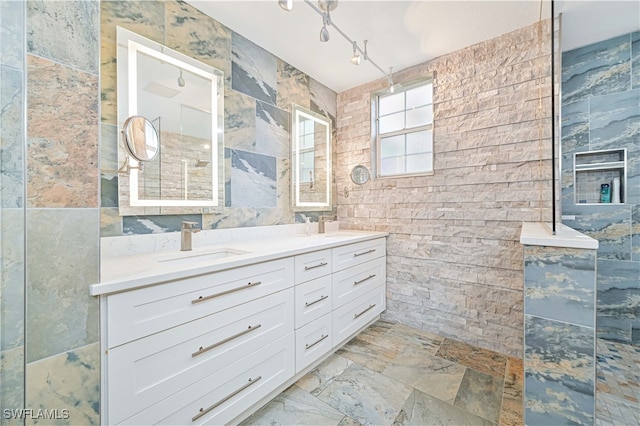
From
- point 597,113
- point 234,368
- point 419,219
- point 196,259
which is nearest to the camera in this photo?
point 234,368

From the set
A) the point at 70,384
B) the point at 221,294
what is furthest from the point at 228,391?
the point at 70,384

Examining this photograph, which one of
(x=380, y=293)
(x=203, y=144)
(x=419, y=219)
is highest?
(x=203, y=144)

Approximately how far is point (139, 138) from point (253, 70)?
1242 millimetres

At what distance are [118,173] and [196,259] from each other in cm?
66

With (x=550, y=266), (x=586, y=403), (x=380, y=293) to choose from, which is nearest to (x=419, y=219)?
(x=380, y=293)

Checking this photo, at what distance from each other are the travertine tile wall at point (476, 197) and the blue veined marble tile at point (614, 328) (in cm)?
89

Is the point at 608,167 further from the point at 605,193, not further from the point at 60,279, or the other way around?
the point at 60,279

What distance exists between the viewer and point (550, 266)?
3.91 ft

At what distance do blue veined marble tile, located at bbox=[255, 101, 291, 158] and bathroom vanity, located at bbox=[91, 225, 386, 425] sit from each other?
0.82m

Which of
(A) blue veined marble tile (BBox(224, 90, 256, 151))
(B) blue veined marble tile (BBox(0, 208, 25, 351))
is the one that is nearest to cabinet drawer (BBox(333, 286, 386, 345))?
(A) blue veined marble tile (BBox(224, 90, 256, 151))

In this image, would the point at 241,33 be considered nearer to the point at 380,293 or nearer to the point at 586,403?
the point at 380,293

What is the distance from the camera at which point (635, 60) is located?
2.11 metres

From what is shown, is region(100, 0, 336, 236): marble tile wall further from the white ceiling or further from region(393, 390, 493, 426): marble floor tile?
region(393, 390, 493, 426): marble floor tile

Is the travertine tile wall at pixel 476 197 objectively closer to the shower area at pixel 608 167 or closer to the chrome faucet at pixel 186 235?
the shower area at pixel 608 167
